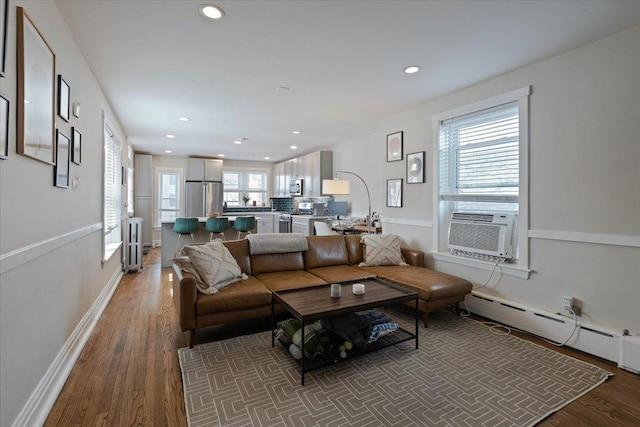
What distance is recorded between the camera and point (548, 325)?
111 inches

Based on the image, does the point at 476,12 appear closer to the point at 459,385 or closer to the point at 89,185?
the point at 459,385

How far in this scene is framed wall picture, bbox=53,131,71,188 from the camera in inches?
82.9

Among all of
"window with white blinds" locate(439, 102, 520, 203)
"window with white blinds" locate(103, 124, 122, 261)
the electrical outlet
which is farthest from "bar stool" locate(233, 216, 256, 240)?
the electrical outlet

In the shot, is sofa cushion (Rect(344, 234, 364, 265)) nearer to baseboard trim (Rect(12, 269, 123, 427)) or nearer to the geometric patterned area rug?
the geometric patterned area rug

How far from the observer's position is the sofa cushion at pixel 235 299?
2599 mm

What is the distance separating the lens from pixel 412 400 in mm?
1943

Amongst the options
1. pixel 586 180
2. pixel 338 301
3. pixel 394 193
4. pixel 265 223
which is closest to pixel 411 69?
pixel 586 180

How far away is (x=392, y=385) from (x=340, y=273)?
151 cm

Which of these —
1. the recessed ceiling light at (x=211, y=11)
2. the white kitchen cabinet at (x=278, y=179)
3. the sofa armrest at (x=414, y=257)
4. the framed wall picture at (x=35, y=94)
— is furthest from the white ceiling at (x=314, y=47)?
the white kitchen cabinet at (x=278, y=179)

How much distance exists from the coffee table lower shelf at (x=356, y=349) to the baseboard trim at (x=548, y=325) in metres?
1.15

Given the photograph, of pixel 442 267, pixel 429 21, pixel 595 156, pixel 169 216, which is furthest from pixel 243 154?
pixel 595 156

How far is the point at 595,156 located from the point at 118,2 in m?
3.70

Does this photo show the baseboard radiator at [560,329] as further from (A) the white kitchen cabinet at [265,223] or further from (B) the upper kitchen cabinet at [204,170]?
(B) the upper kitchen cabinet at [204,170]

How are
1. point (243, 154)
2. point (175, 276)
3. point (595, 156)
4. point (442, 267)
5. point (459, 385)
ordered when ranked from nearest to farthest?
point (459, 385) → point (595, 156) → point (175, 276) → point (442, 267) → point (243, 154)
